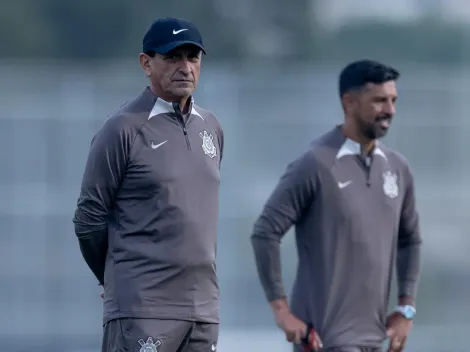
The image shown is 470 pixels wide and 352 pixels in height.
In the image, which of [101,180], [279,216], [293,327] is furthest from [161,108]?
[293,327]

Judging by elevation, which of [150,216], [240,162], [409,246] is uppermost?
[240,162]

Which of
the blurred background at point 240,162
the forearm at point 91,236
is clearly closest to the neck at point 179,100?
the forearm at point 91,236

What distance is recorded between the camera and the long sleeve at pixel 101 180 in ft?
16.4

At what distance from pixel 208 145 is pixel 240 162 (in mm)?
8482

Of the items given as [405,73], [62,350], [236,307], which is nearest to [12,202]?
[62,350]

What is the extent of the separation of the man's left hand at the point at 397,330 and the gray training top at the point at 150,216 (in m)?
1.17

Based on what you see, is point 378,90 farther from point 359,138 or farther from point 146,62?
point 146,62

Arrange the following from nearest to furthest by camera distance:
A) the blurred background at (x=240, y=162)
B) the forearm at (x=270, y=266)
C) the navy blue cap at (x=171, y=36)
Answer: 1. the navy blue cap at (x=171, y=36)
2. the forearm at (x=270, y=266)
3. the blurred background at (x=240, y=162)

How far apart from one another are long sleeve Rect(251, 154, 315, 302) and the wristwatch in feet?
1.72

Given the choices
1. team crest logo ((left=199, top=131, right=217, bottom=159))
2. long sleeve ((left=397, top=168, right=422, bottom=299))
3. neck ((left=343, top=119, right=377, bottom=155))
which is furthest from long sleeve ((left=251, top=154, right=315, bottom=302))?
team crest logo ((left=199, top=131, right=217, bottom=159))

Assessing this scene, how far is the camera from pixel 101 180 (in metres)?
5.02

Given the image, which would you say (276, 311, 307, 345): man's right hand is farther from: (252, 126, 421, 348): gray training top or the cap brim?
the cap brim

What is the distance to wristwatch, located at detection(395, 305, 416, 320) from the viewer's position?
239 inches

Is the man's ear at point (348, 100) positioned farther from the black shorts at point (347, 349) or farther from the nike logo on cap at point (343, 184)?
the black shorts at point (347, 349)
